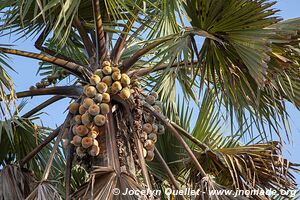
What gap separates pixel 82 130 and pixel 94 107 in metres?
0.19

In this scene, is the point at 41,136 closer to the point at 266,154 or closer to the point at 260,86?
the point at 266,154

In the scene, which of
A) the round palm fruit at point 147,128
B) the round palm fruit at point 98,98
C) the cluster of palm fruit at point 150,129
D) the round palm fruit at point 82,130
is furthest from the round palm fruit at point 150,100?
the round palm fruit at point 82,130

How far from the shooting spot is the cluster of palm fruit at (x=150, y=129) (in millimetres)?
4598

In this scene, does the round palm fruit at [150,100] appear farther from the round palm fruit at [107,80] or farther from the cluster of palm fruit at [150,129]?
the round palm fruit at [107,80]

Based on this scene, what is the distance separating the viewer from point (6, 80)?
14.6 feet

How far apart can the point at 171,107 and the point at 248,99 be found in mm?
1679

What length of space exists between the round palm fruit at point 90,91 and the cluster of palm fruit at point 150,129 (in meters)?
0.50

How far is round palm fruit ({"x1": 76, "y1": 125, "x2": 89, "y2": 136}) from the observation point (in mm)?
4301

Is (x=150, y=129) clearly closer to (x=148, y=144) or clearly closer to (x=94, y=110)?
(x=148, y=144)

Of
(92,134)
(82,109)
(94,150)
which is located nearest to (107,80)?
(82,109)

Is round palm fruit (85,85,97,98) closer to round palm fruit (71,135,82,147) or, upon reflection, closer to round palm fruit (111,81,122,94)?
round palm fruit (111,81,122,94)

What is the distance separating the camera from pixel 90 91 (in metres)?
4.35

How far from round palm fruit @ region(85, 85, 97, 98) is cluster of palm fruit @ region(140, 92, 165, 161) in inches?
19.6

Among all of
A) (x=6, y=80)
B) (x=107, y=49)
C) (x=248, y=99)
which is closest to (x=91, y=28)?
(x=107, y=49)
